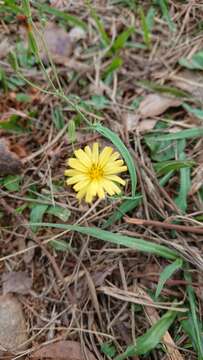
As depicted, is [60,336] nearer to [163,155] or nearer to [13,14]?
[163,155]

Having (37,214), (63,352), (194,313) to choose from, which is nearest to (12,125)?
(37,214)

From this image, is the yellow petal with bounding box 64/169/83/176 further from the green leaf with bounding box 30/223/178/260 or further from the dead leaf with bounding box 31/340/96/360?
the dead leaf with bounding box 31/340/96/360

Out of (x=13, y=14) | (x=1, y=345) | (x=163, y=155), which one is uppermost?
(x=13, y=14)

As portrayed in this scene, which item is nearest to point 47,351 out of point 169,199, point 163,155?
point 169,199

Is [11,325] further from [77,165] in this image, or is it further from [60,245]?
[77,165]

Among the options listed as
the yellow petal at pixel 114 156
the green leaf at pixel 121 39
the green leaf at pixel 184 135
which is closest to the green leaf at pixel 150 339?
the yellow petal at pixel 114 156

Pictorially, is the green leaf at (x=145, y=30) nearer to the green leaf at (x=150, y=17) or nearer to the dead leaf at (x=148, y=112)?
the green leaf at (x=150, y=17)
